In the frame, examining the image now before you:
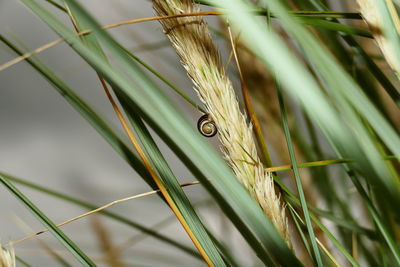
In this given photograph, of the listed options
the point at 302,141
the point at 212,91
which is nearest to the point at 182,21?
the point at 212,91

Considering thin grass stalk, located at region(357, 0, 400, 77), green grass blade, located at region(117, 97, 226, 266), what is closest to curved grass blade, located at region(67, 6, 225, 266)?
green grass blade, located at region(117, 97, 226, 266)

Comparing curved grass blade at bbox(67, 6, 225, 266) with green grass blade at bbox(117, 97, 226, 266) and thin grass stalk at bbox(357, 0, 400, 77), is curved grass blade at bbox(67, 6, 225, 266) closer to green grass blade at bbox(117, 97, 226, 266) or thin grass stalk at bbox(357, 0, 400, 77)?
green grass blade at bbox(117, 97, 226, 266)

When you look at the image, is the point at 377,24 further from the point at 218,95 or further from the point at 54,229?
the point at 54,229

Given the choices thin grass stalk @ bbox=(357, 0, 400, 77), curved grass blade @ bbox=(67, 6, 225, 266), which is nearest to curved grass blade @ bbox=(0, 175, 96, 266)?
curved grass blade @ bbox=(67, 6, 225, 266)

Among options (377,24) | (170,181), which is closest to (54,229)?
(170,181)

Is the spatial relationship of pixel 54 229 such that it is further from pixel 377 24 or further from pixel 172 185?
pixel 377 24

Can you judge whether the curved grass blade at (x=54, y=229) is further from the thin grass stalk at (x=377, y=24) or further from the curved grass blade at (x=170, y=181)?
the thin grass stalk at (x=377, y=24)

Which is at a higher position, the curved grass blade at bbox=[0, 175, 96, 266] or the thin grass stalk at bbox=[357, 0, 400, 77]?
the curved grass blade at bbox=[0, 175, 96, 266]

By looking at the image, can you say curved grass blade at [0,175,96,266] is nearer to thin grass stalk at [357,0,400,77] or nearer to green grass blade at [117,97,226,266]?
green grass blade at [117,97,226,266]
